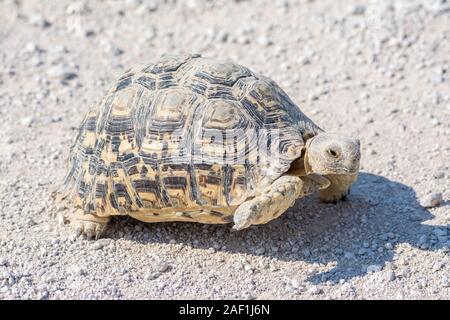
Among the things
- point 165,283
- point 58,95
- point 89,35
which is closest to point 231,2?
point 89,35

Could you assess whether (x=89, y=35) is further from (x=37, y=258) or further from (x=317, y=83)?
(x=37, y=258)

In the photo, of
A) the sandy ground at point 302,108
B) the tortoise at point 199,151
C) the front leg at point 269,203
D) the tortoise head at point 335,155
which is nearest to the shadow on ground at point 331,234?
the sandy ground at point 302,108

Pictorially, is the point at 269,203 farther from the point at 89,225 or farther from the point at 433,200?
the point at 433,200

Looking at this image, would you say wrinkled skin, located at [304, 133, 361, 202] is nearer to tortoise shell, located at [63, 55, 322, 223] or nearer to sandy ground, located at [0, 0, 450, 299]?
tortoise shell, located at [63, 55, 322, 223]

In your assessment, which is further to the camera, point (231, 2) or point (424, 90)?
point (231, 2)

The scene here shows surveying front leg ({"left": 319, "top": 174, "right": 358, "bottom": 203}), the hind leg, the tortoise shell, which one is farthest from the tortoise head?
the hind leg

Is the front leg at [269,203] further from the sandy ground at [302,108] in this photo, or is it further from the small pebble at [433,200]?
the small pebble at [433,200]
